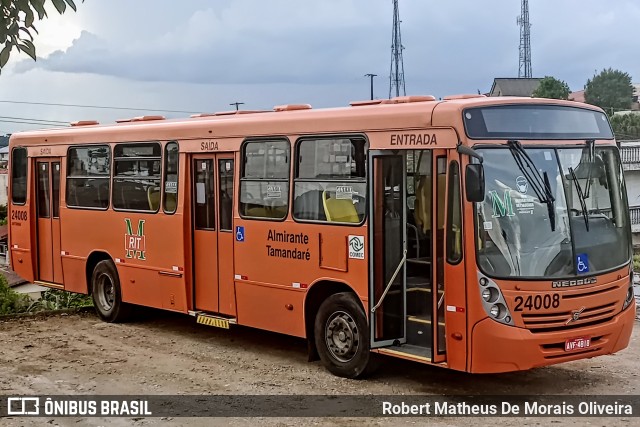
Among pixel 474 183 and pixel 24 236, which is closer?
pixel 474 183

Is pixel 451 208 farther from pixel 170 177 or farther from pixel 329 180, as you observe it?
pixel 170 177

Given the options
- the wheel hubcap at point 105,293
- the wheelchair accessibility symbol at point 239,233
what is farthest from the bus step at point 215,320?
the wheel hubcap at point 105,293

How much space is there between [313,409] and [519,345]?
1981mm

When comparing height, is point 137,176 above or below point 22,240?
above

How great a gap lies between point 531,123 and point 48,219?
8632 millimetres

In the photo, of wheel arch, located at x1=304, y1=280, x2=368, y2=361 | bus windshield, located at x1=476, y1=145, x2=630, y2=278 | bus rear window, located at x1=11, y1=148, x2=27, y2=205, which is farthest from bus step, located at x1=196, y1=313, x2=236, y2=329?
bus rear window, located at x1=11, y1=148, x2=27, y2=205

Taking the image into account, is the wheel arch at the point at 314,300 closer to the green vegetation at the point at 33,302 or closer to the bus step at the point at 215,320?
the bus step at the point at 215,320

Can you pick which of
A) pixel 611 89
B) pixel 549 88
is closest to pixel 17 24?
pixel 549 88

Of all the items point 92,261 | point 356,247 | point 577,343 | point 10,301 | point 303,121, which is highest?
point 303,121

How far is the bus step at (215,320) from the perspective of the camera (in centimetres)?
1070

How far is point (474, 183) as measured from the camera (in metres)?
7.70

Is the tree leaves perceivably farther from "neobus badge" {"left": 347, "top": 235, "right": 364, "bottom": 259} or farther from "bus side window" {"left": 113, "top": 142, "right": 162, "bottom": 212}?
"bus side window" {"left": 113, "top": 142, "right": 162, "bottom": 212}

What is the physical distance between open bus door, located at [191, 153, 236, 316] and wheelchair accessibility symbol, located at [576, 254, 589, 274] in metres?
4.29

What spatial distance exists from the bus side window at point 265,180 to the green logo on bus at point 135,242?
2275 mm
